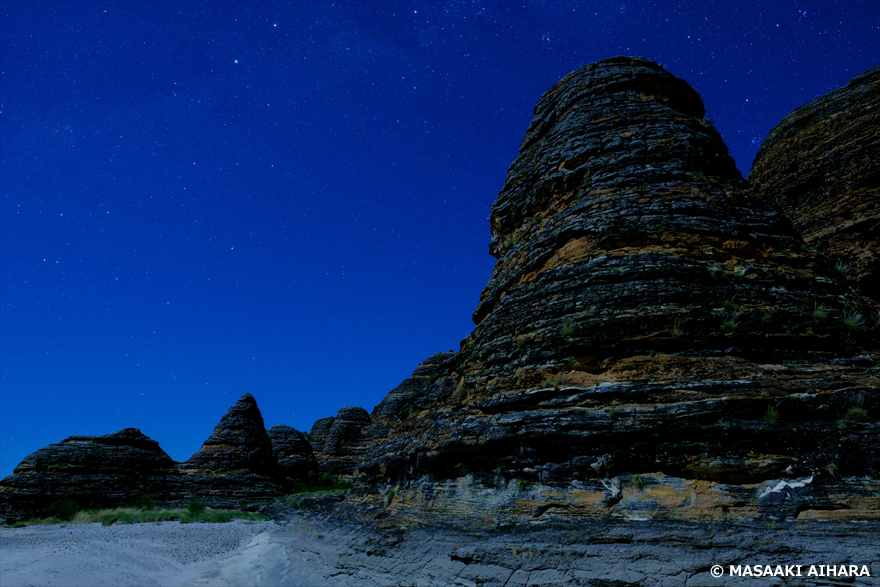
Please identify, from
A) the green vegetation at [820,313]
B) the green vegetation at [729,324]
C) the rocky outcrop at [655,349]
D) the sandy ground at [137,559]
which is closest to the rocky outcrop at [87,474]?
the sandy ground at [137,559]

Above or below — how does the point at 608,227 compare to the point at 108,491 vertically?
above

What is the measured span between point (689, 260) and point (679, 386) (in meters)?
3.13

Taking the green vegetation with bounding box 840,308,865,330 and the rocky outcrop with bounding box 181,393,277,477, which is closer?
the green vegetation with bounding box 840,308,865,330

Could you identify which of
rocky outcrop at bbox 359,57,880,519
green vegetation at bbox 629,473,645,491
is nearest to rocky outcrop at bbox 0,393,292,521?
rocky outcrop at bbox 359,57,880,519

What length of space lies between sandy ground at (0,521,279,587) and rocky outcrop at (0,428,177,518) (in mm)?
10543

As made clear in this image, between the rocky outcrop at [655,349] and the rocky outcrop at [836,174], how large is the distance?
7.95 metres

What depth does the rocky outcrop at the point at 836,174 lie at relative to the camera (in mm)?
15875

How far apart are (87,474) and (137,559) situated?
62.9 ft

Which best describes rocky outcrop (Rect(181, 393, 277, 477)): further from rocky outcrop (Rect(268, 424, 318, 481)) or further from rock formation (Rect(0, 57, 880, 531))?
A: rock formation (Rect(0, 57, 880, 531))

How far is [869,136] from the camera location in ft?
60.7

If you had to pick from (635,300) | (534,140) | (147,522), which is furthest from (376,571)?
(147,522)

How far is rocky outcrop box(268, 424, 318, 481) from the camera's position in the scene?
37.5 metres

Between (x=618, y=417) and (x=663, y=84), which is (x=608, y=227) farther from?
(x=663, y=84)

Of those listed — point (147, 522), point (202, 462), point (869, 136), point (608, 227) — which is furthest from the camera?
point (202, 462)
